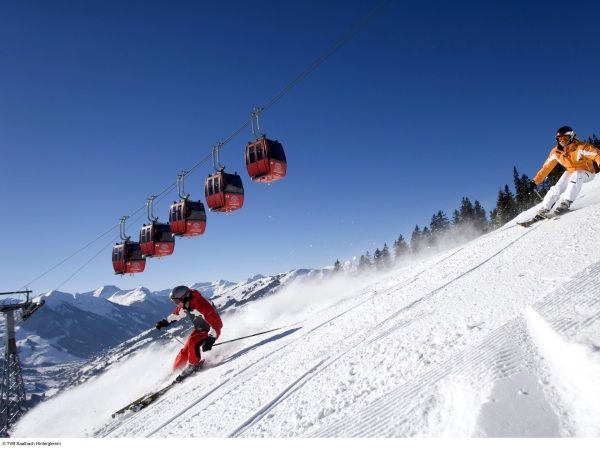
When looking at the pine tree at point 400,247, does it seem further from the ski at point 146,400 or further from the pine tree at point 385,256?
the ski at point 146,400

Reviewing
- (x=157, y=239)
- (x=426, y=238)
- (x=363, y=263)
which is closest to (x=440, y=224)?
(x=426, y=238)

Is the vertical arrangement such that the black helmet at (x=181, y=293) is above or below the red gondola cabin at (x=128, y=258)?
below

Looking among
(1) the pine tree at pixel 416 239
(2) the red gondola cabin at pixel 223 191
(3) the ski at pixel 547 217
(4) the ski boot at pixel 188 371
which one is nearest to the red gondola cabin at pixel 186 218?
(2) the red gondola cabin at pixel 223 191

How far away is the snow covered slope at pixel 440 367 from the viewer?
2.67m

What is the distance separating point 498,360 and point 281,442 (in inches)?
94.5

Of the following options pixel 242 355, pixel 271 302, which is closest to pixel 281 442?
pixel 242 355

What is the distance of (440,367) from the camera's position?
3646mm

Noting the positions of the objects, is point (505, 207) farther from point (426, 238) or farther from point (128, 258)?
point (128, 258)

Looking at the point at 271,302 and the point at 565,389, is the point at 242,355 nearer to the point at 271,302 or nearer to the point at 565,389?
the point at 565,389

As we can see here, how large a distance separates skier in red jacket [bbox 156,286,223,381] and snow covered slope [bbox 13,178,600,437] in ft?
2.07

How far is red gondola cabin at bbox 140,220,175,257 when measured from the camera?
2341cm

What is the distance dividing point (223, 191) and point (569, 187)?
1486 centimetres

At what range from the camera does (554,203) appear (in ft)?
36.9

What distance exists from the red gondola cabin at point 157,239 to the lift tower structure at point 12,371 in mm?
10506
